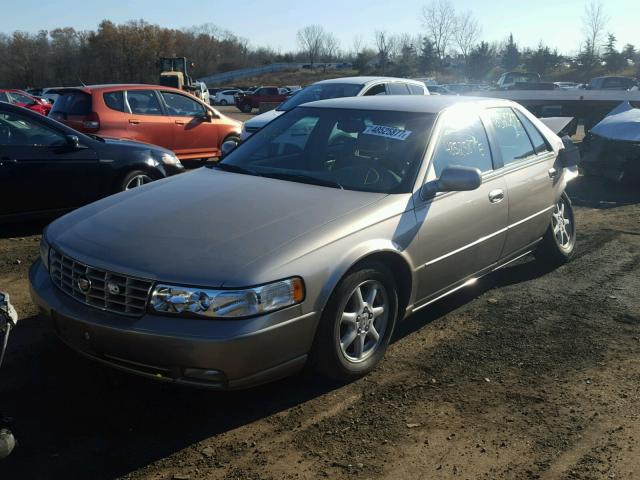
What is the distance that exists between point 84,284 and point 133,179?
433 centimetres

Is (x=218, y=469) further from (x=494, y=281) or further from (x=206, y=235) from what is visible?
(x=494, y=281)

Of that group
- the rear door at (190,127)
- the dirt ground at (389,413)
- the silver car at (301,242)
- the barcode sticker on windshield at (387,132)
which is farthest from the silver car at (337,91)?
the dirt ground at (389,413)

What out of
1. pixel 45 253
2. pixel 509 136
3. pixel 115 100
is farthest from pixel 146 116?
pixel 45 253

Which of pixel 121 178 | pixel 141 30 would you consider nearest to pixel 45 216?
pixel 121 178

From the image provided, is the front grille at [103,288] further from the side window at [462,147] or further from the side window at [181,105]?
the side window at [181,105]

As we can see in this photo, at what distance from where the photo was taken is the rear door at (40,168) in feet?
21.3

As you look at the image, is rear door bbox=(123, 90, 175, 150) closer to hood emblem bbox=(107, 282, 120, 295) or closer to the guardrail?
hood emblem bbox=(107, 282, 120, 295)

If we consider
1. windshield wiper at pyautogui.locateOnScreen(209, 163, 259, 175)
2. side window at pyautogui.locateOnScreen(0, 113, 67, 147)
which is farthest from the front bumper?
side window at pyautogui.locateOnScreen(0, 113, 67, 147)

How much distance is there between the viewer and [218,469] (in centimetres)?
287

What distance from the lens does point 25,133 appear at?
669cm

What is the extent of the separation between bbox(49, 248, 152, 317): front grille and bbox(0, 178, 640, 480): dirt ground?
1.22ft

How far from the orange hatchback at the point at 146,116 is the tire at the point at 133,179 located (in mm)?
3003

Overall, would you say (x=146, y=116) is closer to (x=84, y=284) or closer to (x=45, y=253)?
(x=45, y=253)

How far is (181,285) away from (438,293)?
1924 millimetres
